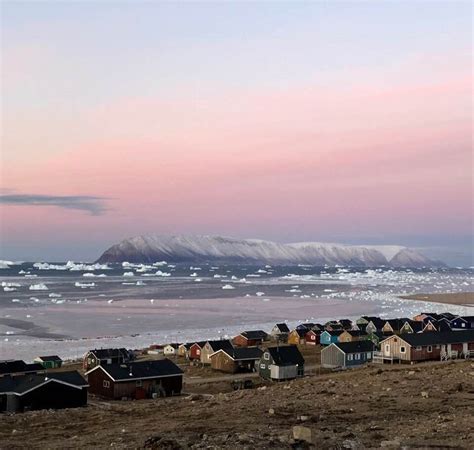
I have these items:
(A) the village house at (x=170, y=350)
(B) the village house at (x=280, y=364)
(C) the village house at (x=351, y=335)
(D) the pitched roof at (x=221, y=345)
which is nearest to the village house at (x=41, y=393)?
(B) the village house at (x=280, y=364)

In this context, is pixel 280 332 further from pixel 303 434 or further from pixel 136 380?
pixel 303 434

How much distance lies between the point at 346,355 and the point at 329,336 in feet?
45.2

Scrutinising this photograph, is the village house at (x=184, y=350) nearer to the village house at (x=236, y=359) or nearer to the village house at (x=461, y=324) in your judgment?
the village house at (x=236, y=359)

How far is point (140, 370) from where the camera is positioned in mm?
37000

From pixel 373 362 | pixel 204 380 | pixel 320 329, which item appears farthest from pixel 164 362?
pixel 320 329

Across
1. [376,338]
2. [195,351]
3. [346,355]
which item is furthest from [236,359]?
[376,338]

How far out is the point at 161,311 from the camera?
95.8 metres

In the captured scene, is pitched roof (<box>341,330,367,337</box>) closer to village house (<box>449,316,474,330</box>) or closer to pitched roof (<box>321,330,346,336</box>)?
pitched roof (<box>321,330,346,336</box>)

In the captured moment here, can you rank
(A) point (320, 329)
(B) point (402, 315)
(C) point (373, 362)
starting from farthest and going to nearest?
(B) point (402, 315)
(A) point (320, 329)
(C) point (373, 362)

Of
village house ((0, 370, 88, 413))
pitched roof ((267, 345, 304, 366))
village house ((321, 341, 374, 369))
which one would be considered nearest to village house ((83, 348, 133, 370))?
pitched roof ((267, 345, 304, 366))

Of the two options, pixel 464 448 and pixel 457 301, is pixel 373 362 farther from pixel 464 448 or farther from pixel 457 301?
pixel 457 301

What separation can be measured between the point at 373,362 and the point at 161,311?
166ft

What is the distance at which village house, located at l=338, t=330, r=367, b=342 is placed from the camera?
59750 mm

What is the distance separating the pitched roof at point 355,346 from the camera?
48.6m
